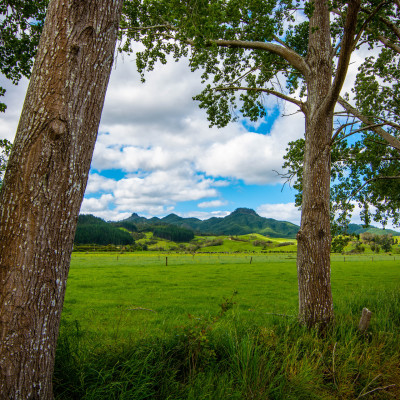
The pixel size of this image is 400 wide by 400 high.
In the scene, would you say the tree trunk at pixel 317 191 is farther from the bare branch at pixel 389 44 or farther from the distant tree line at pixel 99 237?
the distant tree line at pixel 99 237

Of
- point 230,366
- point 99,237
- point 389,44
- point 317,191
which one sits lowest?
point 99,237

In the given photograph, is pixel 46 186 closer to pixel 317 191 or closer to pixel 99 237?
pixel 317 191

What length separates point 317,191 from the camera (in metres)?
5.63

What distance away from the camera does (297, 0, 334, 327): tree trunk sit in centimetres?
535

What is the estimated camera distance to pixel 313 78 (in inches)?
240

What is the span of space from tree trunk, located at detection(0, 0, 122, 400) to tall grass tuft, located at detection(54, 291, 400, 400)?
2.89 feet

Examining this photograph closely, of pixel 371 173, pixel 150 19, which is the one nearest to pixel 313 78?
pixel 150 19

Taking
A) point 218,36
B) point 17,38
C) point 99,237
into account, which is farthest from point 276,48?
point 99,237

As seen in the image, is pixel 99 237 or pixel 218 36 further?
pixel 99 237

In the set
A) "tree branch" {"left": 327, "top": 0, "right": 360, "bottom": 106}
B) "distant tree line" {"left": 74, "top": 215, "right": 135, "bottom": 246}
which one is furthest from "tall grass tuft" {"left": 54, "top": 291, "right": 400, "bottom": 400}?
"distant tree line" {"left": 74, "top": 215, "right": 135, "bottom": 246}

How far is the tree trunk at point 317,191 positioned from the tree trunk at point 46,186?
464 cm

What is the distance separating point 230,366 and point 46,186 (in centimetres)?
332

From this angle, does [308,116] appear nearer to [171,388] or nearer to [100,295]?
[171,388]

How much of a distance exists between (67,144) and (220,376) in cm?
341
